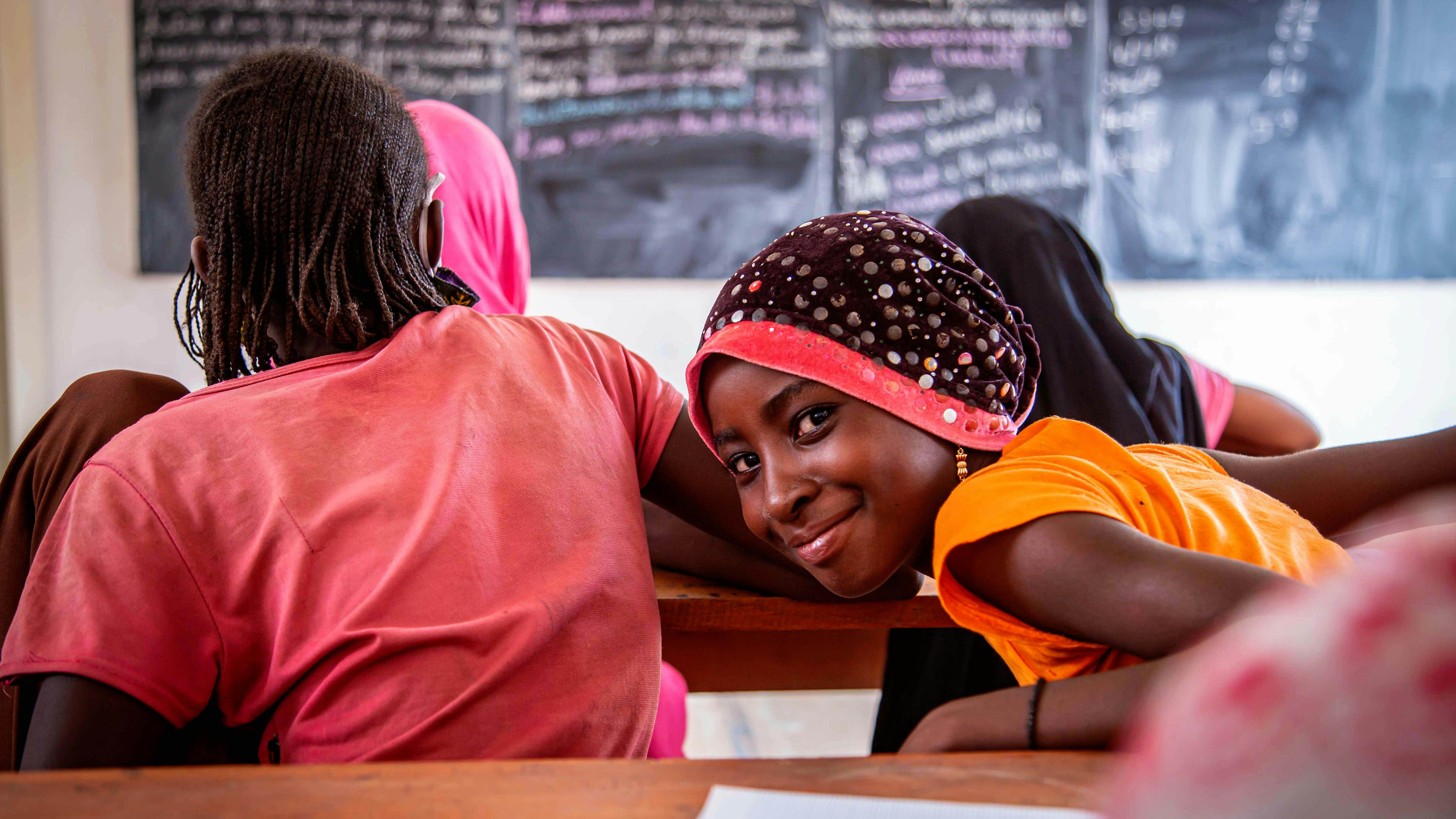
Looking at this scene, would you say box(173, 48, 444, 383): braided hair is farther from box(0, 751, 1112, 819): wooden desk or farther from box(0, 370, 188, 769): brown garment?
box(0, 751, 1112, 819): wooden desk

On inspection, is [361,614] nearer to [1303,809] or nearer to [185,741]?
[185,741]

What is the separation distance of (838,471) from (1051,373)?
2.72 feet

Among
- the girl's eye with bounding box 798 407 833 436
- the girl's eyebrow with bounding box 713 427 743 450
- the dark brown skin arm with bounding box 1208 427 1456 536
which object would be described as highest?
the girl's eye with bounding box 798 407 833 436

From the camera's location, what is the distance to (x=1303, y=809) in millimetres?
249

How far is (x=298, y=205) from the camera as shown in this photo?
1085 mm

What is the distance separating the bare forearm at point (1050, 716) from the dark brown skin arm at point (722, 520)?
1.46 feet

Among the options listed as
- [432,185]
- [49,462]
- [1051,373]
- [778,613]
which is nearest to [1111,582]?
[778,613]

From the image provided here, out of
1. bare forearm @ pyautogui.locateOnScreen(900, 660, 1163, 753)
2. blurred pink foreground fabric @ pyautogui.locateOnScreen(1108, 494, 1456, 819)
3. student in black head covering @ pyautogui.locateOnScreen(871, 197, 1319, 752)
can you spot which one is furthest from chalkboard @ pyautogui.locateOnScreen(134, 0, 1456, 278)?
blurred pink foreground fabric @ pyautogui.locateOnScreen(1108, 494, 1456, 819)

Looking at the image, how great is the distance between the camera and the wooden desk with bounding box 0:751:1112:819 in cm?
60

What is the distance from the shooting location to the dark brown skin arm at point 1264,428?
Result: 205cm

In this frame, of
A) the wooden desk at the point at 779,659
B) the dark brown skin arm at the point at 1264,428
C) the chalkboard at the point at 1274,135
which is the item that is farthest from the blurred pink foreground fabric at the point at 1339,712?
the chalkboard at the point at 1274,135

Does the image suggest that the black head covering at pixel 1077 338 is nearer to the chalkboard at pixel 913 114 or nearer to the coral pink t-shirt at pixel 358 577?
the coral pink t-shirt at pixel 358 577

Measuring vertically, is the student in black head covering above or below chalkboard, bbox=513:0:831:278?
below

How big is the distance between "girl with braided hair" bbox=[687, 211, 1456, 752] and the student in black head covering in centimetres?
48
